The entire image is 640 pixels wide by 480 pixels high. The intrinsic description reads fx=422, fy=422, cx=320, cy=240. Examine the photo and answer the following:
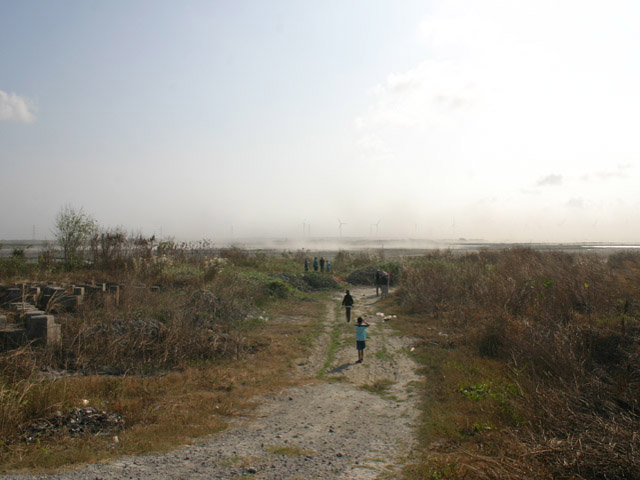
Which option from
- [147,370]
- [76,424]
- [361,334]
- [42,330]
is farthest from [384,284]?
[76,424]

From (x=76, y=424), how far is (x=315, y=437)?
12.1 feet

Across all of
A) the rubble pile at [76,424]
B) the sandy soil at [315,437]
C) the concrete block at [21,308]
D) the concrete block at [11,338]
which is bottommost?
the sandy soil at [315,437]

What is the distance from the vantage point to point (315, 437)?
6.61 m

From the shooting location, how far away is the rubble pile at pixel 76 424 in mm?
6090

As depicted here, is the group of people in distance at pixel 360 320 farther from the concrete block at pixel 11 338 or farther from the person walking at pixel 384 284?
the concrete block at pixel 11 338

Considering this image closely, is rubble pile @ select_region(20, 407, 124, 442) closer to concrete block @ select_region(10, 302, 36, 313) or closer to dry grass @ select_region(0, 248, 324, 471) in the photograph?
dry grass @ select_region(0, 248, 324, 471)

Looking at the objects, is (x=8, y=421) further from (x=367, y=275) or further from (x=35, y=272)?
(x=367, y=275)

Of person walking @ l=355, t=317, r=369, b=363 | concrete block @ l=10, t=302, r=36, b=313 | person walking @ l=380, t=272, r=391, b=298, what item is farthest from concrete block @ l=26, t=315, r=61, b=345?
person walking @ l=380, t=272, r=391, b=298

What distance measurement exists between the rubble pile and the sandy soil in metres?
1.26

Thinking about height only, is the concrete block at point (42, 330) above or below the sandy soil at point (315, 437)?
above

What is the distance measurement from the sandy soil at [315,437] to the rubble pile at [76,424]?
1261mm

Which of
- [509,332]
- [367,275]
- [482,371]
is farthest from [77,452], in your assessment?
[367,275]

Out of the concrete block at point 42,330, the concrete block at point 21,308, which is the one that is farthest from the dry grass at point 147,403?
the concrete block at point 21,308

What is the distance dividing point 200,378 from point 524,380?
22.2 ft
